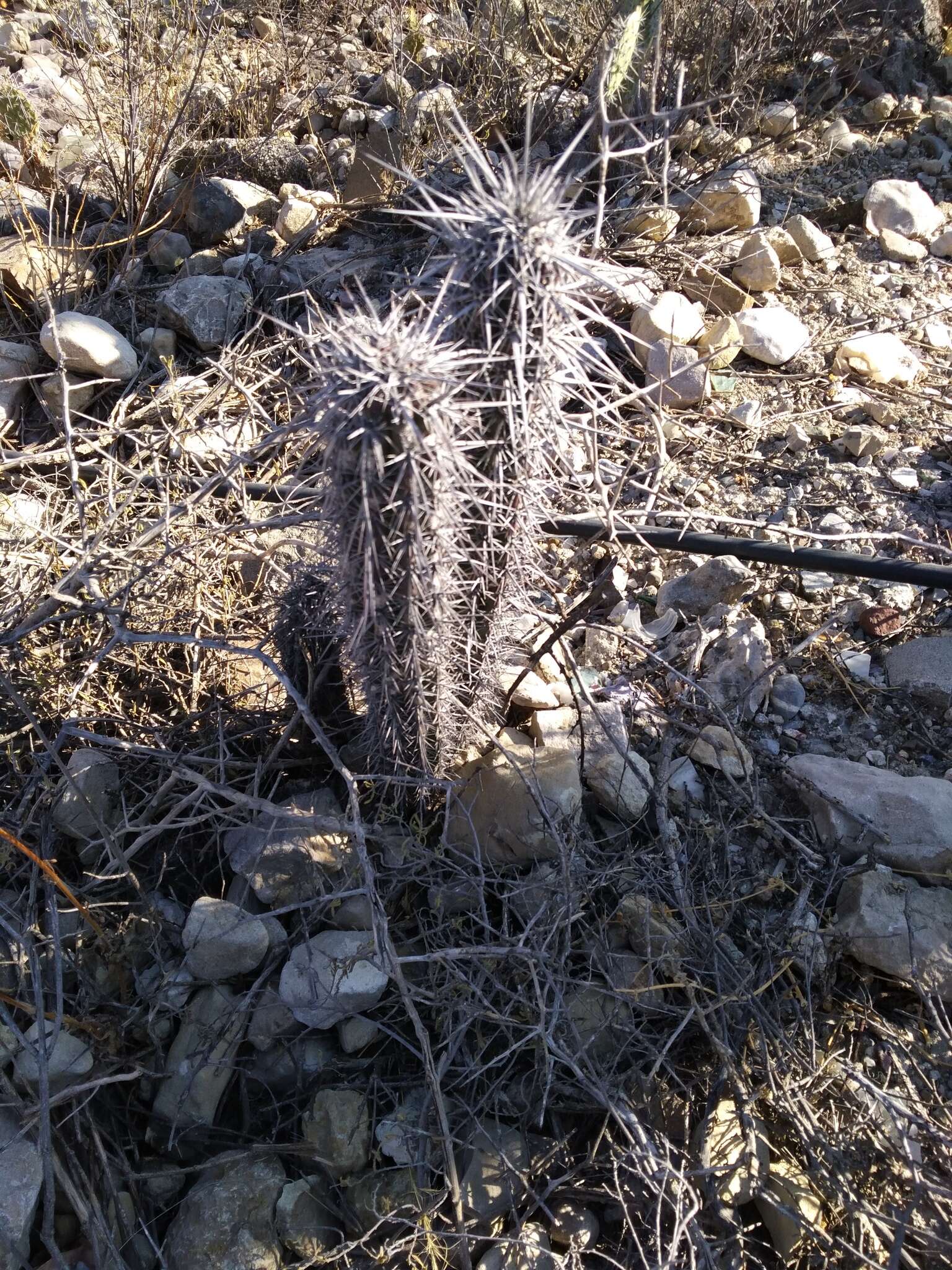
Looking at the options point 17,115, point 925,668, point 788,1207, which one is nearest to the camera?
point 788,1207

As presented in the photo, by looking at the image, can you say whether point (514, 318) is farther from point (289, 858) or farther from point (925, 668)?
point (925, 668)

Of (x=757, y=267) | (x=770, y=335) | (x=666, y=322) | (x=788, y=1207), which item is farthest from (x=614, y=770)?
(x=757, y=267)

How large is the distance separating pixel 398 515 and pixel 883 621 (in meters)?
1.47

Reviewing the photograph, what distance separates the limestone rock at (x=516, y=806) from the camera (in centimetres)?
189

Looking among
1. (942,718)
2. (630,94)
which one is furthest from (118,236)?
(942,718)

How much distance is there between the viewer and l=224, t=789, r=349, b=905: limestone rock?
1.87 metres

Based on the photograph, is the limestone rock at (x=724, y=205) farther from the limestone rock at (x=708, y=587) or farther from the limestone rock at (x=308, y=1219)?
the limestone rock at (x=308, y=1219)

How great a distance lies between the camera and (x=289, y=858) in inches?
74.5

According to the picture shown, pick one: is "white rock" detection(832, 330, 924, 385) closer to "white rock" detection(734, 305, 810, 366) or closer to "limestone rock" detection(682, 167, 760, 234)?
"white rock" detection(734, 305, 810, 366)

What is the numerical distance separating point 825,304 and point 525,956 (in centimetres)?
241

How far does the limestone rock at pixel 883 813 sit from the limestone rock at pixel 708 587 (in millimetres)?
500

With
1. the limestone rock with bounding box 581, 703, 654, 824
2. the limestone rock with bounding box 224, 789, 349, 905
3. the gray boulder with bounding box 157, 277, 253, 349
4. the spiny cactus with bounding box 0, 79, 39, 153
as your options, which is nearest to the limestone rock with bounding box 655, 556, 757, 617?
the limestone rock with bounding box 581, 703, 654, 824

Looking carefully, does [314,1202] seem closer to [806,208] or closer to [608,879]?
[608,879]

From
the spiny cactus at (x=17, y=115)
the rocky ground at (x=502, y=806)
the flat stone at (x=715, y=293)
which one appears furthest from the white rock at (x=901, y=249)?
the spiny cactus at (x=17, y=115)
